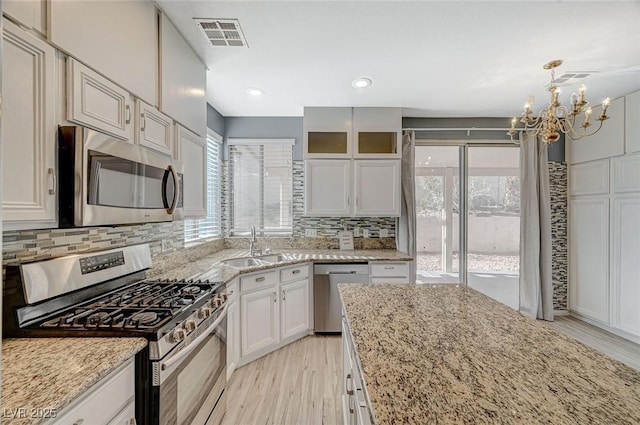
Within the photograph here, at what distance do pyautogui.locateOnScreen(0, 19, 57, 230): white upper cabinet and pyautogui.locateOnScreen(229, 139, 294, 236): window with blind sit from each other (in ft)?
9.03

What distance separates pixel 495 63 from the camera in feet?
8.18

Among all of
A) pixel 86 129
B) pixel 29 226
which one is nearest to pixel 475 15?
pixel 86 129

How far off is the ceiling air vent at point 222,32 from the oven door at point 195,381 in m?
1.86

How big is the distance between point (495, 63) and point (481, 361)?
2455 mm

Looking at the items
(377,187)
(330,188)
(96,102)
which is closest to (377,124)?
(377,187)

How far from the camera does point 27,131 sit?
41.3 inches

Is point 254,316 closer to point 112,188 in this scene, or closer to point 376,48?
point 112,188

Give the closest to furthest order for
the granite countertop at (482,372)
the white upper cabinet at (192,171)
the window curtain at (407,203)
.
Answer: the granite countertop at (482,372), the white upper cabinet at (192,171), the window curtain at (407,203)

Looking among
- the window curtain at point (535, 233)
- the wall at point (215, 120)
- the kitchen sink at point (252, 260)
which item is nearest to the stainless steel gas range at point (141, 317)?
the kitchen sink at point (252, 260)

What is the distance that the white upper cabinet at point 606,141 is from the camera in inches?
129

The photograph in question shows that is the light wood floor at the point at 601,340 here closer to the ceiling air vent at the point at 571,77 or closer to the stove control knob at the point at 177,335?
the ceiling air vent at the point at 571,77

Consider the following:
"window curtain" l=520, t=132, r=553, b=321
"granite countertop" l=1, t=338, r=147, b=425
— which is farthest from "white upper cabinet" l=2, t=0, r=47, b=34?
"window curtain" l=520, t=132, r=553, b=321

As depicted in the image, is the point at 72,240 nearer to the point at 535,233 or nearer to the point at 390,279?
the point at 390,279

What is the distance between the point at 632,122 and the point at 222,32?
160 inches
